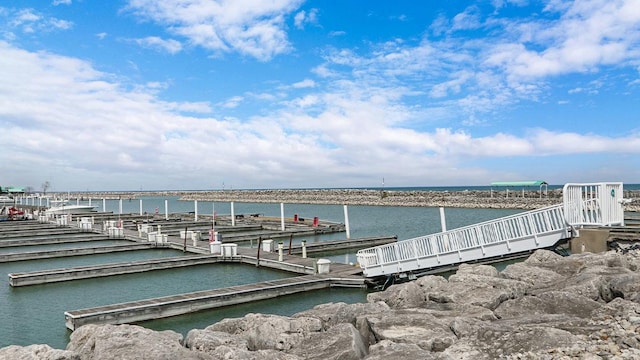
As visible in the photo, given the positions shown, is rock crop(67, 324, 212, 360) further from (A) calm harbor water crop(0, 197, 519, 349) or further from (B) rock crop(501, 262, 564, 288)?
(B) rock crop(501, 262, 564, 288)

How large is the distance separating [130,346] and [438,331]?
4.41 m

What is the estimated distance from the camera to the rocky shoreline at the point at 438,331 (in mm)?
6051

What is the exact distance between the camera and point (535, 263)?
517 inches

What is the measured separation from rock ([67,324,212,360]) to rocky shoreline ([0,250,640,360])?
0.01 metres

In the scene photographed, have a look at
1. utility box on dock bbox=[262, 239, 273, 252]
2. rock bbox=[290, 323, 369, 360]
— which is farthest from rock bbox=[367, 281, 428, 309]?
utility box on dock bbox=[262, 239, 273, 252]

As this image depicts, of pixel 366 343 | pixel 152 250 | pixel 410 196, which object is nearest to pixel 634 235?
pixel 366 343

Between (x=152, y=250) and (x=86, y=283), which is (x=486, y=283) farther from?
(x=152, y=250)

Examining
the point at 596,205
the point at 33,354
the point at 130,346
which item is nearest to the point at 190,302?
the point at 130,346

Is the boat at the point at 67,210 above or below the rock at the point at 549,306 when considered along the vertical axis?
above

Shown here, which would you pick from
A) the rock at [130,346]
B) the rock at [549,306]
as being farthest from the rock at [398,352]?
the rock at [549,306]

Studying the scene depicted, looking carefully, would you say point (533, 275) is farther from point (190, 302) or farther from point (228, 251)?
point (228, 251)

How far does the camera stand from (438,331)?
7.12 m

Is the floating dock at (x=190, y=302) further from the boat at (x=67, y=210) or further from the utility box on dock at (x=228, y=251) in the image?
the boat at (x=67, y=210)

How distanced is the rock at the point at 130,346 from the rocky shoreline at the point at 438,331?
14 mm
